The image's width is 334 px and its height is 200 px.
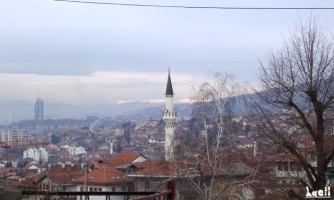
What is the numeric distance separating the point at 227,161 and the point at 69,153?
7392 centimetres

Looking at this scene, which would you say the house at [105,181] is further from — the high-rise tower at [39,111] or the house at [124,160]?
the high-rise tower at [39,111]

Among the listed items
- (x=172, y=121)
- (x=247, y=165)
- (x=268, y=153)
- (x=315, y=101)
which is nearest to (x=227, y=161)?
(x=247, y=165)

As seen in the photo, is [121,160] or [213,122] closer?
[213,122]

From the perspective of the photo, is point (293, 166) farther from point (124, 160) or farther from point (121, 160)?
point (121, 160)

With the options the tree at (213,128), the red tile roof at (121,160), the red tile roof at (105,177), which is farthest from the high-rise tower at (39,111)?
the tree at (213,128)

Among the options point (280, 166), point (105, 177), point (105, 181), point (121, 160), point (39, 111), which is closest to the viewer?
point (280, 166)

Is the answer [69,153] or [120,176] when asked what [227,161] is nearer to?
[120,176]

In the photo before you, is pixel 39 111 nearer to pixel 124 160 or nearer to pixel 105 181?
pixel 124 160

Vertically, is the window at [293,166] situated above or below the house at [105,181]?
above

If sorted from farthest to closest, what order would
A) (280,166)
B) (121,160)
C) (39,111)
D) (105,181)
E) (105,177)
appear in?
(39,111), (121,160), (105,177), (105,181), (280,166)

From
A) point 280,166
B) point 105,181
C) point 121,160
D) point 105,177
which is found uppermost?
point 280,166

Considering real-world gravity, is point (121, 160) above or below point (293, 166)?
below

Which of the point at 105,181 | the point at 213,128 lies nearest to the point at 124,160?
the point at 105,181

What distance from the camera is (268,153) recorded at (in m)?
20.0
